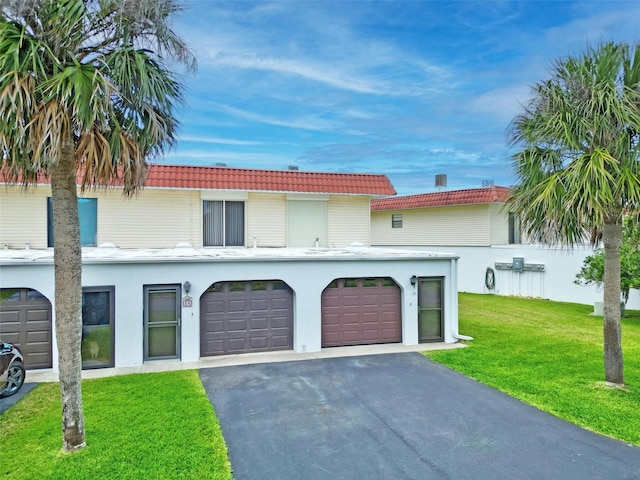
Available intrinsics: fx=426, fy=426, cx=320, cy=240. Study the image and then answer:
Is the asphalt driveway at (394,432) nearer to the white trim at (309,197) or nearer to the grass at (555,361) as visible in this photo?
the grass at (555,361)

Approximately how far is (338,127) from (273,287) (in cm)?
1725

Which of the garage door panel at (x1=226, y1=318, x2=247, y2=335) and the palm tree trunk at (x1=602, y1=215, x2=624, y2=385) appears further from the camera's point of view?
the garage door panel at (x1=226, y1=318, x2=247, y2=335)

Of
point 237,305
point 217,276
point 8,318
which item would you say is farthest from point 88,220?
point 237,305

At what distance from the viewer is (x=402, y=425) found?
6.98m

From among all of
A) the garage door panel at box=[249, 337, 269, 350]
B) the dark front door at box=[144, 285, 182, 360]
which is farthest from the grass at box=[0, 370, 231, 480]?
the garage door panel at box=[249, 337, 269, 350]

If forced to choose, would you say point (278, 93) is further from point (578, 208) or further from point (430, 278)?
point (578, 208)

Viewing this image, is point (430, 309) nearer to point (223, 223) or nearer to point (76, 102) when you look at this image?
point (223, 223)

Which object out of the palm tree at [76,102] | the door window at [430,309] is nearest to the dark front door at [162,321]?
the palm tree at [76,102]

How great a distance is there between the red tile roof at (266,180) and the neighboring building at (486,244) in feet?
21.7

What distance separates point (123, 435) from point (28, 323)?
211 inches

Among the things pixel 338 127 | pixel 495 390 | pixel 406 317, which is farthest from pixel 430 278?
pixel 338 127

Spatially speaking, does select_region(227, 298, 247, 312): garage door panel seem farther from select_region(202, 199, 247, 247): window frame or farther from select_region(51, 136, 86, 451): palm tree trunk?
select_region(51, 136, 86, 451): palm tree trunk

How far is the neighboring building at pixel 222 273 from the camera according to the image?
33.9ft

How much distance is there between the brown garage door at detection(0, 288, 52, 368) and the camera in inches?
389
